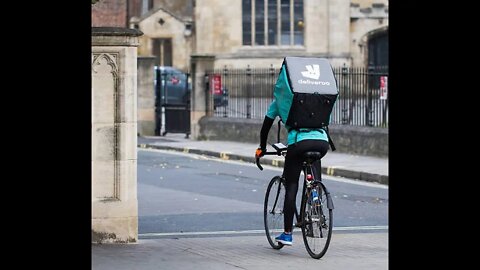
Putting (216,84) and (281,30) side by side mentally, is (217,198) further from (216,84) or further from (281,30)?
(281,30)

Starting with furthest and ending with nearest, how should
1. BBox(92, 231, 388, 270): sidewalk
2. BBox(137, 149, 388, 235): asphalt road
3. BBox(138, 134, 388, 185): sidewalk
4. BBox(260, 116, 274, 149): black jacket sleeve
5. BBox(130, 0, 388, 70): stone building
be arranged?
BBox(130, 0, 388, 70): stone building, BBox(138, 134, 388, 185): sidewalk, BBox(137, 149, 388, 235): asphalt road, BBox(260, 116, 274, 149): black jacket sleeve, BBox(92, 231, 388, 270): sidewalk

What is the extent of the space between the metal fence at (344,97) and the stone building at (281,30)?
25266mm

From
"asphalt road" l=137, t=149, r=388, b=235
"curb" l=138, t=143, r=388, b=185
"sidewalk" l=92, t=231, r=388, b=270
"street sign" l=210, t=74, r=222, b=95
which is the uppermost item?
"street sign" l=210, t=74, r=222, b=95

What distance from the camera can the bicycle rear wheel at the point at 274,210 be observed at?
10.9 m

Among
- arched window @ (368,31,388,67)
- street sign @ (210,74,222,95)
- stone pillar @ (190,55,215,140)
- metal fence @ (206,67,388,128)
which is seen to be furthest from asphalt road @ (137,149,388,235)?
arched window @ (368,31,388,67)

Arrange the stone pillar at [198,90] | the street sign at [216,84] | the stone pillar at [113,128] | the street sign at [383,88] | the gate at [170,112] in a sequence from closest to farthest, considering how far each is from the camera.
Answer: the stone pillar at [113,128] → the street sign at [383,88] → the street sign at [216,84] → the stone pillar at [198,90] → the gate at [170,112]

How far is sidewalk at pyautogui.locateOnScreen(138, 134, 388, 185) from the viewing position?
1997cm

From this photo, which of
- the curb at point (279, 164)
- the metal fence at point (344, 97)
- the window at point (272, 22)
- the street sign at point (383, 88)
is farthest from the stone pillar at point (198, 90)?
the window at point (272, 22)

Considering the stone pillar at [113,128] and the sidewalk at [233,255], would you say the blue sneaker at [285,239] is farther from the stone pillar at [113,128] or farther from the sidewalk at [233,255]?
the stone pillar at [113,128]

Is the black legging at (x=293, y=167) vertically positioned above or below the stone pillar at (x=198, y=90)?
below

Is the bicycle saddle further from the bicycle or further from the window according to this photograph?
the window

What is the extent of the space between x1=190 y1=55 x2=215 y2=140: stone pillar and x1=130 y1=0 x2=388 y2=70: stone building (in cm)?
2612
